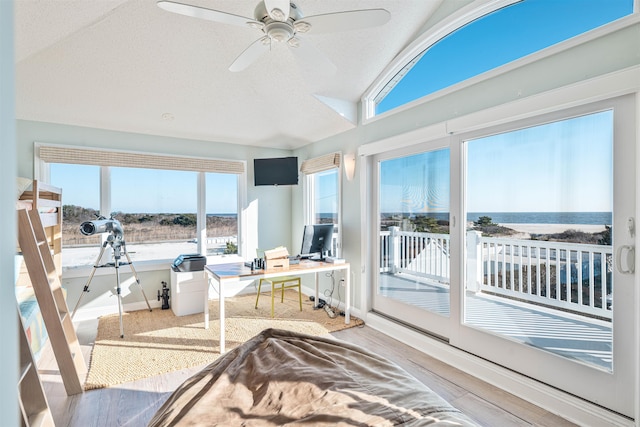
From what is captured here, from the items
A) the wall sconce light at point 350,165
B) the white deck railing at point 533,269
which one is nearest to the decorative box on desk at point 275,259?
the wall sconce light at point 350,165

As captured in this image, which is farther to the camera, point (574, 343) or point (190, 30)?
point (190, 30)

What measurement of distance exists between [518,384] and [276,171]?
3711mm

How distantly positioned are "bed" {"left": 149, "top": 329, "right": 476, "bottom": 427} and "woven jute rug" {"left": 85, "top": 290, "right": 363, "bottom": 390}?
154 cm

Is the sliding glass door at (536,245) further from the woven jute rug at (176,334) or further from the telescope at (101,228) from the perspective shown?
the telescope at (101,228)

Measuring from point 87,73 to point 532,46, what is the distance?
372 cm

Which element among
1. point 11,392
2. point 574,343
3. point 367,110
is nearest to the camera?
point 11,392

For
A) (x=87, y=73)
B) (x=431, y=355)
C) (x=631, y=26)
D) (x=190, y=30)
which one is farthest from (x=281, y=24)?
(x=431, y=355)

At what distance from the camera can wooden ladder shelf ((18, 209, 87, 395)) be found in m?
2.12

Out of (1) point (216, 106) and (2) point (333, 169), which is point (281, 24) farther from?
(2) point (333, 169)

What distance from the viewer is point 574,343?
2.09 m

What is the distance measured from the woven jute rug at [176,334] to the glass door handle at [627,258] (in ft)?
8.09

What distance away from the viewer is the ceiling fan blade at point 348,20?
1.70 meters

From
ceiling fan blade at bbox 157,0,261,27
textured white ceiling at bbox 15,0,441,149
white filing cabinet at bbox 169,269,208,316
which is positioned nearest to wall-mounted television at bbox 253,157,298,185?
textured white ceiling at bbox 15,0,441,149

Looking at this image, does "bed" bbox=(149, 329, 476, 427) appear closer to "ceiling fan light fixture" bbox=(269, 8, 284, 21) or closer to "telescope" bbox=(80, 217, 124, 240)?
"ceiling fan light fixture" bbox=(269, 8, 284, 21)
